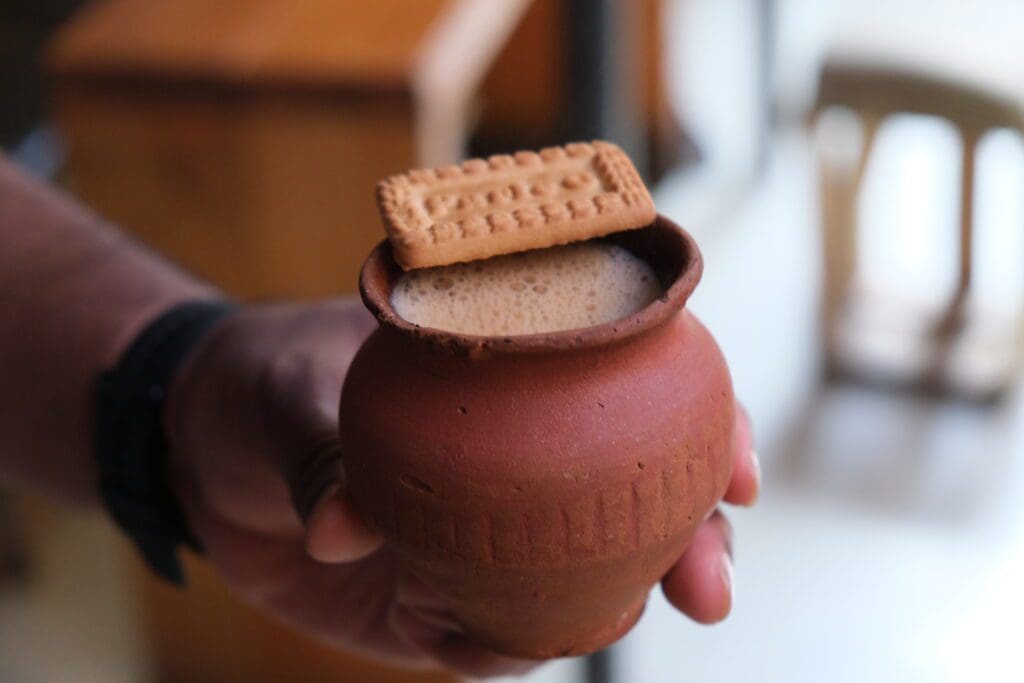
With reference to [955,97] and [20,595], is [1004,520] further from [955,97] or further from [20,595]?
[20,595]

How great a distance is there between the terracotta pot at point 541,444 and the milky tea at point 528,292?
2 centimetres

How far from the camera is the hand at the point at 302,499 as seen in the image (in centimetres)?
92

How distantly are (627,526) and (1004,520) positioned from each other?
1777 millimetres

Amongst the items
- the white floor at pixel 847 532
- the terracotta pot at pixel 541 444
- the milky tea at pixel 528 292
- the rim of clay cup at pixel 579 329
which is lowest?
the white floor at pixel 847 532

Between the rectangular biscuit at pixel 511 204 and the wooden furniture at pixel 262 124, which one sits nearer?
the rectangular biscuit at pixel 511 204

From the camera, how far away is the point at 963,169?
260 cm

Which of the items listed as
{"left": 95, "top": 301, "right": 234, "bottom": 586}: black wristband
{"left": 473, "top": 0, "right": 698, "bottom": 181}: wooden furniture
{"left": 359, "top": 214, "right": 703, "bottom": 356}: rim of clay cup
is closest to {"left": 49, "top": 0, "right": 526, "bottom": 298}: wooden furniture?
{"left": 95, "top": 301, "right": 234, "bottom": 586}: black wristband

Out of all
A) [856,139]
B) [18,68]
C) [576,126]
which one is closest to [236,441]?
[576,126]

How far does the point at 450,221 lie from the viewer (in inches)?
30.8

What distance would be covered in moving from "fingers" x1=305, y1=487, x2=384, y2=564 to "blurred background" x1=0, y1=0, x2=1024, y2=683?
86cm

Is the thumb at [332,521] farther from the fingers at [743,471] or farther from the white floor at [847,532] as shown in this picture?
the white floor at [847,532]

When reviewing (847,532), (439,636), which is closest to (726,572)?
(439,636)

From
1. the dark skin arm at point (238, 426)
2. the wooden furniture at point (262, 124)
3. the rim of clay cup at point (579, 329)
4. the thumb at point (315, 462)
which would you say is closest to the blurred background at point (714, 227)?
the wooden furniture at point (262, 124)

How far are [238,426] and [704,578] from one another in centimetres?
42
